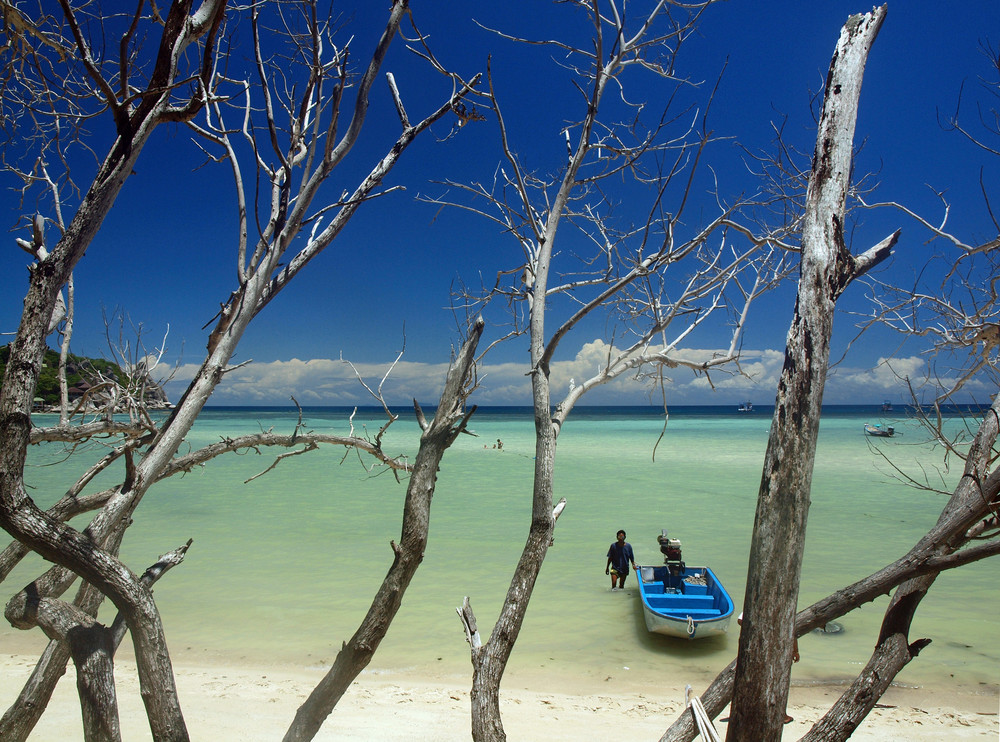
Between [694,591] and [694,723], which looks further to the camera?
[694,591]

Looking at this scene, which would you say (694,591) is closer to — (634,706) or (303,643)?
(634,706)

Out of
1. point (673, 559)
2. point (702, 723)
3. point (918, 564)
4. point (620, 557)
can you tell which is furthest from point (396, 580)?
A: point (620, 557)

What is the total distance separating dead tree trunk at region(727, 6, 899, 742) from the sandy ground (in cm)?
502

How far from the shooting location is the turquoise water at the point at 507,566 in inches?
329

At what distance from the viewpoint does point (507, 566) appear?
12.8 m

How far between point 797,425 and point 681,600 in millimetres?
7946

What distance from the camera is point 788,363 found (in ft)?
5.96

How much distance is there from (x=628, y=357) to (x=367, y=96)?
74.9 inches

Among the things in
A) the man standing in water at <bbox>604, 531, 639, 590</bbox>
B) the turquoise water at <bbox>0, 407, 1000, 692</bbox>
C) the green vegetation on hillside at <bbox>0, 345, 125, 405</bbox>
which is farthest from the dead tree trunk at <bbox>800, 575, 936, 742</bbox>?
the man standing in water at <bbox>604, 531, 639, 590</bbox>

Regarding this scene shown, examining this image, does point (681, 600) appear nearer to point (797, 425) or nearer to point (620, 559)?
point (620, 559)

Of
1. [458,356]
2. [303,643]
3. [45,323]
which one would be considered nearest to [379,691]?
[303,643]

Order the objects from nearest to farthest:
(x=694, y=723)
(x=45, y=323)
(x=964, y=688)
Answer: (x=45, y=323)
(x=694, y=723)
(x=964, y=688)

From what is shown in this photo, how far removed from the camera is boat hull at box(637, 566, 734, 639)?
796 centimetres

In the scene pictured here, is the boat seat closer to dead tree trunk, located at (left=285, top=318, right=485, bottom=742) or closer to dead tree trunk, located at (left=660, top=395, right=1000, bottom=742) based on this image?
dead tree trunk, located at (left=285, top=318, right=485, bottom=742)
